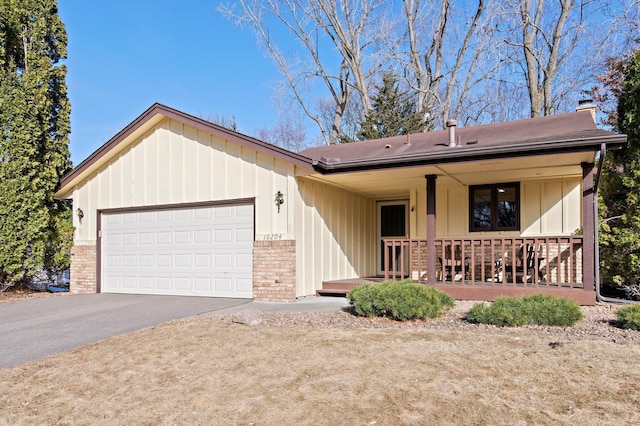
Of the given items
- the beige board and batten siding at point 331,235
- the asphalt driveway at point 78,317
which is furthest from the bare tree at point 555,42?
the asphalt driveway at point 78,317

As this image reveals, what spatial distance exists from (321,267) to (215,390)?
6482 millimetres

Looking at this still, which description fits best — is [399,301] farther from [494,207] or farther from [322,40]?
[322,40]

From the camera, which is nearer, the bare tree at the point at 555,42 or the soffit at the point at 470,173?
the soffit at the point at 470,173

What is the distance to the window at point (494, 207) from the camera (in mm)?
10656

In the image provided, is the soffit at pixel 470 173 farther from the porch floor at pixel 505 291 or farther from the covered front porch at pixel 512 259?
the porch floor at pixel 505 291

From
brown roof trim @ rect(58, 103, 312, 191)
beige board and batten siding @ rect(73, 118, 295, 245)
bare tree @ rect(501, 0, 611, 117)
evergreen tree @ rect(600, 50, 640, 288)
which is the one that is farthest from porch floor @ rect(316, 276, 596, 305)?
bare tree @ rect(501, 0, 611, 117)

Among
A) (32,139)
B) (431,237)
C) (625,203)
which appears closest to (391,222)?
(431,237)

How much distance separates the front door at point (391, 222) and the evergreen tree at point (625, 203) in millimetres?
4820

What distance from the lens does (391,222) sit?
13047 millimetres

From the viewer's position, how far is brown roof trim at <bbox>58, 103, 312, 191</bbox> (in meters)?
9.16

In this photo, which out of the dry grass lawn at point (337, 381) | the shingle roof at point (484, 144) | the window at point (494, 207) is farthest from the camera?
the window at point (494, 207)

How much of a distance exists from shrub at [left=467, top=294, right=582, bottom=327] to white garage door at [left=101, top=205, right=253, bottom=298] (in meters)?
5.24

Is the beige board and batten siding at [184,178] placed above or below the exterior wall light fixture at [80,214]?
above

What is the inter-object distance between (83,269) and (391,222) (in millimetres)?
8330
